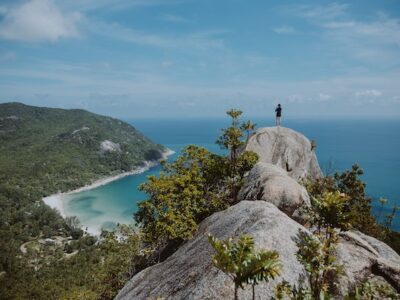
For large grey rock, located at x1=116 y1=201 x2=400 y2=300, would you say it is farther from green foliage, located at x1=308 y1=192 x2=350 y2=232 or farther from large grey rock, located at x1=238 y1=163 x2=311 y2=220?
large grey rock, located at x1=238 y1=163 x2=311 y2=220

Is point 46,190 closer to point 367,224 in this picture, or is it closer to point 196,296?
point 367,224

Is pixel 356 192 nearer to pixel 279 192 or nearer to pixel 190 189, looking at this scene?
pixel 279 192

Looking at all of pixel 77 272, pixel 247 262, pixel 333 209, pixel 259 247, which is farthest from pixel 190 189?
pixel 77 272

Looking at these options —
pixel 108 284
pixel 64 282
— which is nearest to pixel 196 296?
Answer: pixel 108 284

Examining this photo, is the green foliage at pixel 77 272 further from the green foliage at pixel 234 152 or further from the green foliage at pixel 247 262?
the green foliage at pixel 247 262

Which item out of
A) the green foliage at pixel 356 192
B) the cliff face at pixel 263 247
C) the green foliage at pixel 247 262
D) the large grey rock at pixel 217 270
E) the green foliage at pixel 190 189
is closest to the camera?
the green foliage at pixel 247 262

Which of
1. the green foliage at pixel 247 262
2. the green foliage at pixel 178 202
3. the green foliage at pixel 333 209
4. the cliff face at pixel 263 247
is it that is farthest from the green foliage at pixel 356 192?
the green foliage at pixel 247 262

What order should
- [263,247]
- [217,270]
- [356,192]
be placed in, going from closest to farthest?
[217,270] → [263,247] → [356,192]
